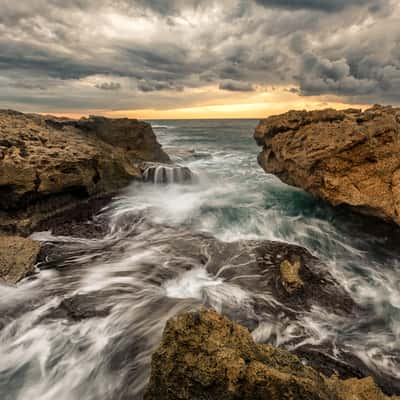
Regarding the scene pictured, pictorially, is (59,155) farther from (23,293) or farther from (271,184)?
(271,184)

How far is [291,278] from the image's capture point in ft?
19.3

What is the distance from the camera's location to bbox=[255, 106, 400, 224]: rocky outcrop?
7.45 metres

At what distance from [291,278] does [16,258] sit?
21.1 ft

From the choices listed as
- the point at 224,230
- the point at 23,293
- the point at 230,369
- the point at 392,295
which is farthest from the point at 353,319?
the point at 23,293

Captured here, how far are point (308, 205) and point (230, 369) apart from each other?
9.83 meters

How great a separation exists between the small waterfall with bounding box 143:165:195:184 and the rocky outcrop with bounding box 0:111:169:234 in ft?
2.43

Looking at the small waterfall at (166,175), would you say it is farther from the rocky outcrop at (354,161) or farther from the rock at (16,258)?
the rock at (16,258)

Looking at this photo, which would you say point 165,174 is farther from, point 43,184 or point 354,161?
point 354,161

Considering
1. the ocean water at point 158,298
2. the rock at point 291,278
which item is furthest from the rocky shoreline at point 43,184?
the rock at point 291,278

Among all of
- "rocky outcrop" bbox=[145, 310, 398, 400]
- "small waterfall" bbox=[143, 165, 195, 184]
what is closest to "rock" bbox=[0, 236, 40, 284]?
"rocky outcrop" bbox=[145, 310, 398, 400]

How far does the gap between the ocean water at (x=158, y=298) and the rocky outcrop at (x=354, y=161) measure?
1.47 m

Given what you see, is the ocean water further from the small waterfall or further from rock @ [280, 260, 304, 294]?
the small waterfall

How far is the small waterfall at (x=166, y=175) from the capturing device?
1528cm

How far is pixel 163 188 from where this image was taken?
14.6 m
